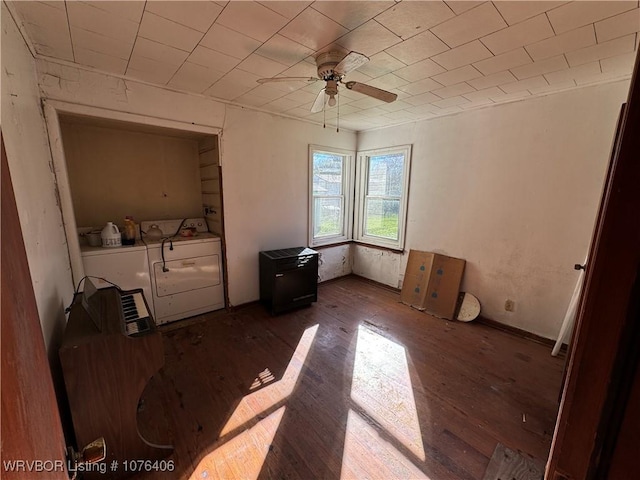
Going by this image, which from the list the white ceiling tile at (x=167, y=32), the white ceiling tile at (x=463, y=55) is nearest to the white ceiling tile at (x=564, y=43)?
the white ceiling tile at (x=463, y=55)

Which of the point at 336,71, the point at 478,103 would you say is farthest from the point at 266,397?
the point at 478,103

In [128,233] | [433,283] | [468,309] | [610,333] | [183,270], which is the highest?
[610,333]

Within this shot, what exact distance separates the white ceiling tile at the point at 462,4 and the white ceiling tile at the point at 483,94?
1.30 m

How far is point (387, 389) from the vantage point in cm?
205

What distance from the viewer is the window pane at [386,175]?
3803mm

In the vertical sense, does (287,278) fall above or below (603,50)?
below

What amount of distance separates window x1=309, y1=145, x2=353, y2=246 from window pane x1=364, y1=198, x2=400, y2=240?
30 centimetres

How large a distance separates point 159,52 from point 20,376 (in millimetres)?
2056

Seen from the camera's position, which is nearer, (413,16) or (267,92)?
(413,16)

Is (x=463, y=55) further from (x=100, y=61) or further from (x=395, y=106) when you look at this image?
(x=100, y=61)

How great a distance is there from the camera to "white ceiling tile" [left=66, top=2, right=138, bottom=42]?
1364mm

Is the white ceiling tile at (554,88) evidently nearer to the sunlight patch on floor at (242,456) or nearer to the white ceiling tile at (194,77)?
the white ceiling tile at (194,77)

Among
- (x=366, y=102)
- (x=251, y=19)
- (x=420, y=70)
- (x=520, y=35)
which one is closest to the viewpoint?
(x=251, y=19)

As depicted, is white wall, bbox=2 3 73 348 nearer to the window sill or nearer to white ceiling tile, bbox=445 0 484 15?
white ceiling tile, bbox=445 0 484 15
